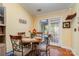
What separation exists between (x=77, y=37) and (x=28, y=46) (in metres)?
1.16

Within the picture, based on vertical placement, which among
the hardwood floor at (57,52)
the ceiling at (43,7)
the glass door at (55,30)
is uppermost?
the ceiling at (43,7)

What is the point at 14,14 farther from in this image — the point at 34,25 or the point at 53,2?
the point at 53,2

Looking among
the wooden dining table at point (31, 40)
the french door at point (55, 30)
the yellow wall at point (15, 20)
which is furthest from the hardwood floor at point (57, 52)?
the yellow wall at point (15, 20)

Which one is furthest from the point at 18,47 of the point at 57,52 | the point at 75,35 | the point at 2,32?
the point at 75,35

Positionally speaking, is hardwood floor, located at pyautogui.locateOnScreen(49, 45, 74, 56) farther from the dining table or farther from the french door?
the dining table

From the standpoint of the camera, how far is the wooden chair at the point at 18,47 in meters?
2.56

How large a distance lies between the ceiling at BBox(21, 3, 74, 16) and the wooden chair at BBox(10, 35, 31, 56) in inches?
25.6

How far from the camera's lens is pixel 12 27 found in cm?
255

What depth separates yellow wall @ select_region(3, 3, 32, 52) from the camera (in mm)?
2510

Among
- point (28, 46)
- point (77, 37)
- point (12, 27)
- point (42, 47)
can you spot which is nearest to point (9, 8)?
point (12, 27)

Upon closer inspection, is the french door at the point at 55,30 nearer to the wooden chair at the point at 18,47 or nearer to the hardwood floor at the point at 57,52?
the hardwood floor at the point at 57,52

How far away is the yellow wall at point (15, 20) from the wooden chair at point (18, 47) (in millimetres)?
90

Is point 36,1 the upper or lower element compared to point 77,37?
upper

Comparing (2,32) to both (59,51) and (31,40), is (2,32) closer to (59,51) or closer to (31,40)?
(31,40)
